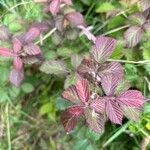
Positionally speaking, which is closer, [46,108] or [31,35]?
[31,35]

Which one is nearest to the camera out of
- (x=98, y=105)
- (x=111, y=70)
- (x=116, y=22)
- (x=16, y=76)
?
(x=98, y=105)

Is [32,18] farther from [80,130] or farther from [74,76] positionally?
[80,130]

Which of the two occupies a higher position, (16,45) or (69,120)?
(16,45)

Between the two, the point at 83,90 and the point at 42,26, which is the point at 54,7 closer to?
the point at 42,26

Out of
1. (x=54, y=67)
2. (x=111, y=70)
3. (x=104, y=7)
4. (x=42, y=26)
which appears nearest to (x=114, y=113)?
(x=111, y=70)

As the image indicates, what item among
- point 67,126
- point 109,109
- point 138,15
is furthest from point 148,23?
point 67,126

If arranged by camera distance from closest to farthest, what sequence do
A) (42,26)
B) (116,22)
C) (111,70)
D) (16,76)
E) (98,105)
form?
(98,105)
(111,70)
(16,76)
(42,26)
(116,22)

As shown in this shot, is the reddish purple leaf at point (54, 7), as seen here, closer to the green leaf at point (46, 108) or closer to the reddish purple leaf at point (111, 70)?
the reddish purple leaf at point (111, 70)

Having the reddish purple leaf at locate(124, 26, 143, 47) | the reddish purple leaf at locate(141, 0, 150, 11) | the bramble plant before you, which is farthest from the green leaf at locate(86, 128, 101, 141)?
the reddish purple leaf at locate(141, 0, 150, 11)
